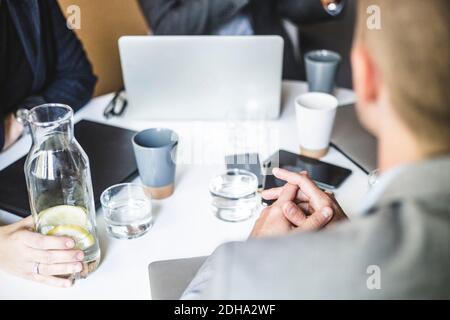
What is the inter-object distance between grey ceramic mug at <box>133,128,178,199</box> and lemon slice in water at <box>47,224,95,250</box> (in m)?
0.17

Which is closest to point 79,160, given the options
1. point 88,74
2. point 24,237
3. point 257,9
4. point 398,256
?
point 24,237

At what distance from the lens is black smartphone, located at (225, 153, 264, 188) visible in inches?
38.5

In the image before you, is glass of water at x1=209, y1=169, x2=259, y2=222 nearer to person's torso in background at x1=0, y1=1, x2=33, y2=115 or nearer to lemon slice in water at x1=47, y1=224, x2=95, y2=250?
lemon slice in water at x1=47, y1=224, x2=95, y2=250

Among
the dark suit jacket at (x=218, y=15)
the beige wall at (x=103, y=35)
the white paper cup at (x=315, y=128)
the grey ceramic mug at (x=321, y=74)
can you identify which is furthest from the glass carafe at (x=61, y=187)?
the dark suit jacket at (x=218, y=15)

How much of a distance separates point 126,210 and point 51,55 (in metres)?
0.67

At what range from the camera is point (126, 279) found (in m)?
0.75

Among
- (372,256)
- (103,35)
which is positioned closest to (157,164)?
(372,256)

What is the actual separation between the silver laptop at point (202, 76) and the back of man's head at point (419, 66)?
0.65 m

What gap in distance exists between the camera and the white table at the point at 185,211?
0.74 m

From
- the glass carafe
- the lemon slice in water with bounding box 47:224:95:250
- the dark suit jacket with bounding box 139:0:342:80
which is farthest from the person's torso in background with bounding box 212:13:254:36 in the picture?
the lemon slice in water with bounding box 47:224:95:250

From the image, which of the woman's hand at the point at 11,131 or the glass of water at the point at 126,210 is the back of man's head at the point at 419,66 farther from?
the woman's hand at the point at 11,131

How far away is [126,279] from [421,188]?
47 cm

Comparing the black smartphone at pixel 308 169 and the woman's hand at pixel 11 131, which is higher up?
the woman's hand at pixel 11 131
